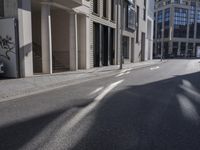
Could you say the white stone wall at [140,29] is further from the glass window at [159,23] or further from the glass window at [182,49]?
the glass window at [159,23]

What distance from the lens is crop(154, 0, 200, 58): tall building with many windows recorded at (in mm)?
81938

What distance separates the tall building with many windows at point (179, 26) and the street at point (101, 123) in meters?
76.1

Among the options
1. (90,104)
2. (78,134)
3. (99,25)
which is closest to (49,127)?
(78,134)

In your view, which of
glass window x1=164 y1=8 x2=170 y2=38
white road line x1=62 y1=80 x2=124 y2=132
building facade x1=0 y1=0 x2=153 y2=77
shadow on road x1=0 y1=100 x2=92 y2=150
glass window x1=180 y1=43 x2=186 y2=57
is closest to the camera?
shadow on road x1=0 y1=100 x2=92 y2=150

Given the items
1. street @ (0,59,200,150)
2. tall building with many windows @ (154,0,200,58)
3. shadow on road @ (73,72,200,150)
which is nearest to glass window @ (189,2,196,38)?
tall building with many windows @ (154,0,200,58)

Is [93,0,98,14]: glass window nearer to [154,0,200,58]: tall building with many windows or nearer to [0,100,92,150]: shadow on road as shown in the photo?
[0,100,92,150]: shadow on road

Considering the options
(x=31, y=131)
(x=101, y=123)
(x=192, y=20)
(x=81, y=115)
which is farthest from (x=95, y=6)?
(x=192, y=20)

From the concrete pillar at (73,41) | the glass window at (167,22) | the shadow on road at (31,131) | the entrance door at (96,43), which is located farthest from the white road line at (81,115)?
the glass window at (167,22)

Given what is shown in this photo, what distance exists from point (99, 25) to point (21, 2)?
11053mm

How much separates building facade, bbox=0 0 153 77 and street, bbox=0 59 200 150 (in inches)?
230

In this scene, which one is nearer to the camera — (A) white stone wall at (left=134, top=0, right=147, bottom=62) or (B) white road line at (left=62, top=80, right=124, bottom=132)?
(B) white road line at (left=62, top=80, right=124, bottom=132)

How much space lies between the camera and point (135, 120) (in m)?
5.49

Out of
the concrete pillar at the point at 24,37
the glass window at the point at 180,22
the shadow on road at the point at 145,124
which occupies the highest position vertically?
the glass window at the point at 180,22

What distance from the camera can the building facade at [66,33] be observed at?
12703 mm
